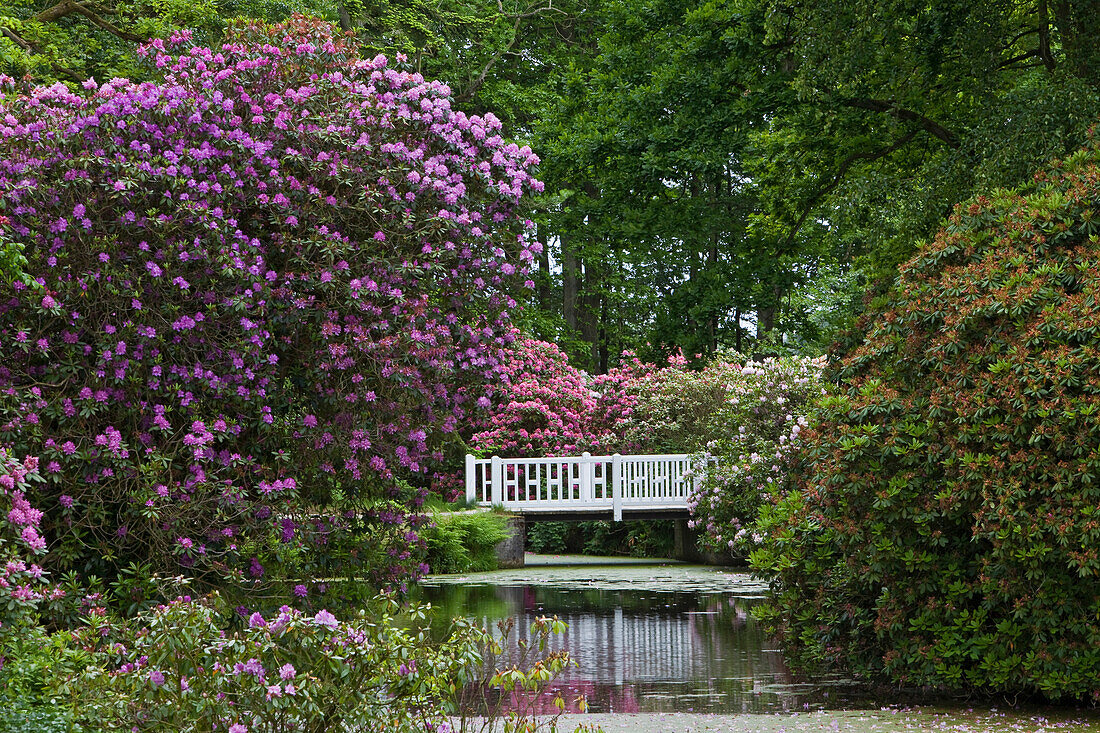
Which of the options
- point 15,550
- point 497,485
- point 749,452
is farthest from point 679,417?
point 15,550

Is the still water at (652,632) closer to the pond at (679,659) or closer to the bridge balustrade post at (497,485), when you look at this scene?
the pond at (679,659)

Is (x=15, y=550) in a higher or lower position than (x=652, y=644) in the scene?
higher

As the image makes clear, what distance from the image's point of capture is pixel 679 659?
923cm

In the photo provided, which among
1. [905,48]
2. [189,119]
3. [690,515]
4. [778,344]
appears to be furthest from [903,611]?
[778,344]

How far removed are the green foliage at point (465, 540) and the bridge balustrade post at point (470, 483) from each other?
1223 mm

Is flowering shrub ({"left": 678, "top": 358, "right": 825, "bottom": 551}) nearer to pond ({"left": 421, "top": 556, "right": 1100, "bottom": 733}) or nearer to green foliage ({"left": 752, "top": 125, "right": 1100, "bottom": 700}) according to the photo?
pond ({"left": 421, "top": 556, "right": 1100, "bottom": 733})

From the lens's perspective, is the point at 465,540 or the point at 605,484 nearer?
the point at 465,540

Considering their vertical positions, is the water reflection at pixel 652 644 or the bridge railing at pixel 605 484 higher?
the bridge railing at pixel 605 484

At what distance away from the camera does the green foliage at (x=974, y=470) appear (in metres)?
6.50

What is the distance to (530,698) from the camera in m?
7.37

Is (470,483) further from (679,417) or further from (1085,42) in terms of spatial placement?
(1085,42)

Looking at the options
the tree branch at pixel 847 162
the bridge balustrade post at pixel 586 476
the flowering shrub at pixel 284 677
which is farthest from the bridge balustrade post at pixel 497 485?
the flowering shrub at pixel 284 677

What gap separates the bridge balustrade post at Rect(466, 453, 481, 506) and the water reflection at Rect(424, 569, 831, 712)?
470 centimetres

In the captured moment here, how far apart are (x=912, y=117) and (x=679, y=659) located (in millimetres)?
8763
